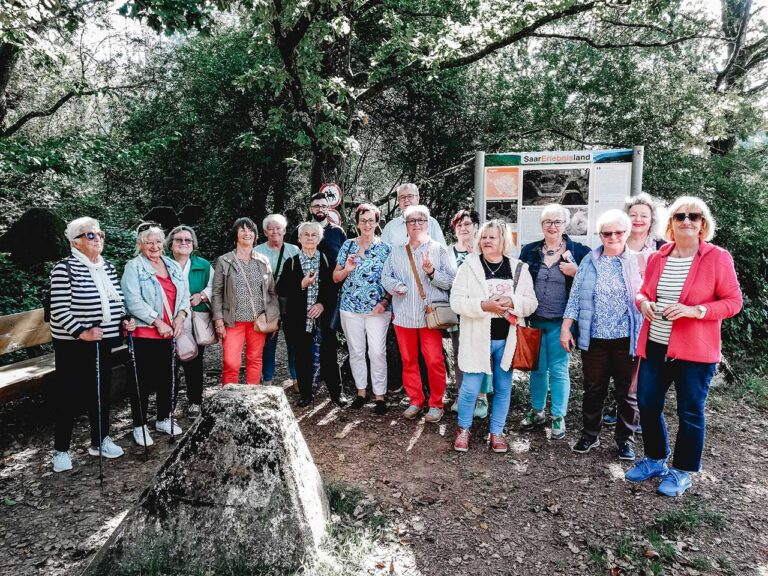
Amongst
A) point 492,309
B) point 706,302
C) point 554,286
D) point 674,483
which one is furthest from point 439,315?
point 674,483

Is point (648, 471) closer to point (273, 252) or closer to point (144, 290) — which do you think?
point (273, 252)

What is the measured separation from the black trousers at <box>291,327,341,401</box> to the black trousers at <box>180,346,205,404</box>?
0.96m

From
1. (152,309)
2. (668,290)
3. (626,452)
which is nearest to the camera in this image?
(668,290)

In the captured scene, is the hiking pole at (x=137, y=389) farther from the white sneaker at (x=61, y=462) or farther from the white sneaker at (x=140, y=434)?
the white sneaker at (x=61, y=462)

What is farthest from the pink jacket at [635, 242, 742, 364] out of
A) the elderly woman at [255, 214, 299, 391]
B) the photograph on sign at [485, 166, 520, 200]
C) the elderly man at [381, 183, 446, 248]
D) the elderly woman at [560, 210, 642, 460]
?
the elderly woman at [255, 214, 299, 391]

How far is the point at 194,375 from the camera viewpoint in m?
5.04

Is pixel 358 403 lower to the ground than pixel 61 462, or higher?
higher

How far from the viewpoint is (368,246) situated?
16.8ft

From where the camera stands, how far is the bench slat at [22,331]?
5051mm

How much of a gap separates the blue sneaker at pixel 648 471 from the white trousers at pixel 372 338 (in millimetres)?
2368

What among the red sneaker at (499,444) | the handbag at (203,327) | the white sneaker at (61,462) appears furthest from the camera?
the handbag at (203,327)


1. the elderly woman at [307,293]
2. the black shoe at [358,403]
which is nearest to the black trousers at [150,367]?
the elderly woman at [307,293]

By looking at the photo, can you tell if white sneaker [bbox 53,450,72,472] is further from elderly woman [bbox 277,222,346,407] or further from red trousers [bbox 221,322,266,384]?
elderly woman [bbox 277,222,346,407]

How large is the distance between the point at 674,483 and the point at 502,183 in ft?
11.7
